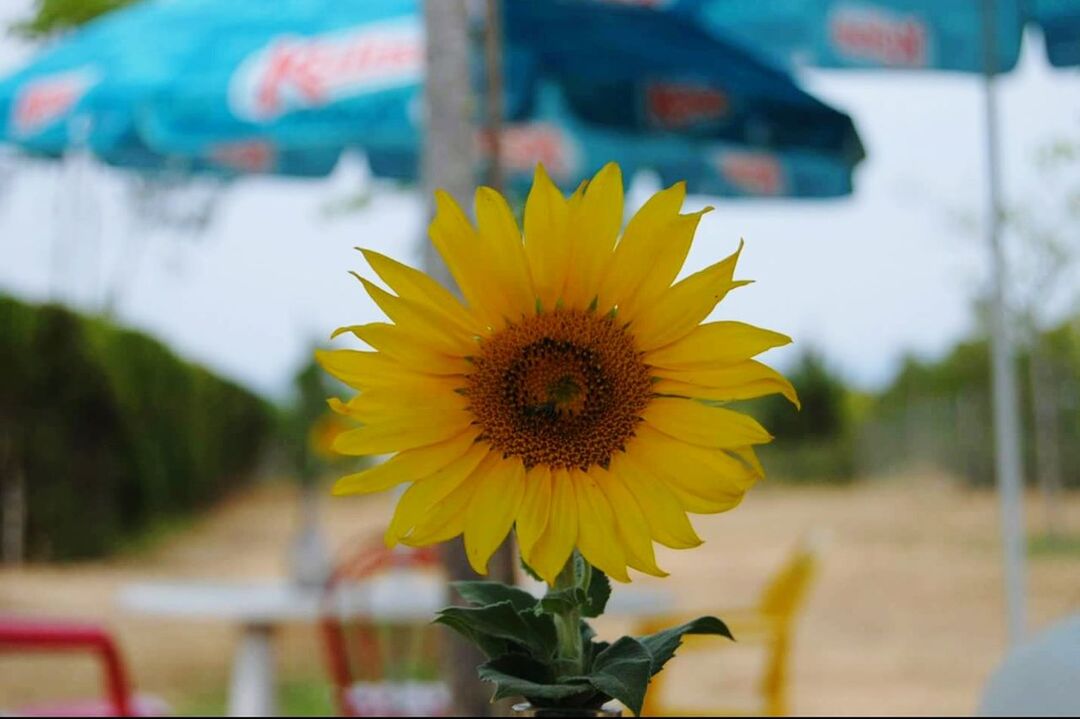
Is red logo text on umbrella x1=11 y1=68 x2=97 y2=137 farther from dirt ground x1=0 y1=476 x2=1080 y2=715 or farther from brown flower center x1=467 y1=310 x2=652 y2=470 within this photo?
brown flower center x1=467 y1=310 x2=652 y2=470

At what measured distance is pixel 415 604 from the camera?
3.32 metres

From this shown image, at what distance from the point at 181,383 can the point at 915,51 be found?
31.5 feet

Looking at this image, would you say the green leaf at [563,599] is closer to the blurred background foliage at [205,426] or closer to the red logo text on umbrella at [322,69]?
the red logo text on umbrella at [322,69]

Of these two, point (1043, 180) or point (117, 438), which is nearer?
point (117, 438)

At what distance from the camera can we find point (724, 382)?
55 centimetres

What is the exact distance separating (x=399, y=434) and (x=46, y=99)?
395 cm

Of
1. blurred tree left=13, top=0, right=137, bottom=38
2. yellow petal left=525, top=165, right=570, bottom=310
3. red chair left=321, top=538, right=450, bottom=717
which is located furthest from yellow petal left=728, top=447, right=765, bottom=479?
blurred tree left=13, top=0, right=137, bottom=38

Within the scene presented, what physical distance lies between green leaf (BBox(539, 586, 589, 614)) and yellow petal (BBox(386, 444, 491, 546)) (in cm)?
6

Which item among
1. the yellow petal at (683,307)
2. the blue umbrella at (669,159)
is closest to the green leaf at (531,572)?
→ the yellow petal at (683,307)

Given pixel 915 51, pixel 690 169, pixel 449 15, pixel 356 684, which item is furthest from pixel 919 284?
pixel 449 15

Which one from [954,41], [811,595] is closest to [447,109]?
[954,41]

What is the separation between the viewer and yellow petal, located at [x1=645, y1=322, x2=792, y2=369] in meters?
0.55

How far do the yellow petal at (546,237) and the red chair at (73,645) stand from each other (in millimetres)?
1319

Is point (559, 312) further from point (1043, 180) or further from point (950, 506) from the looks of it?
point (950, 506)
